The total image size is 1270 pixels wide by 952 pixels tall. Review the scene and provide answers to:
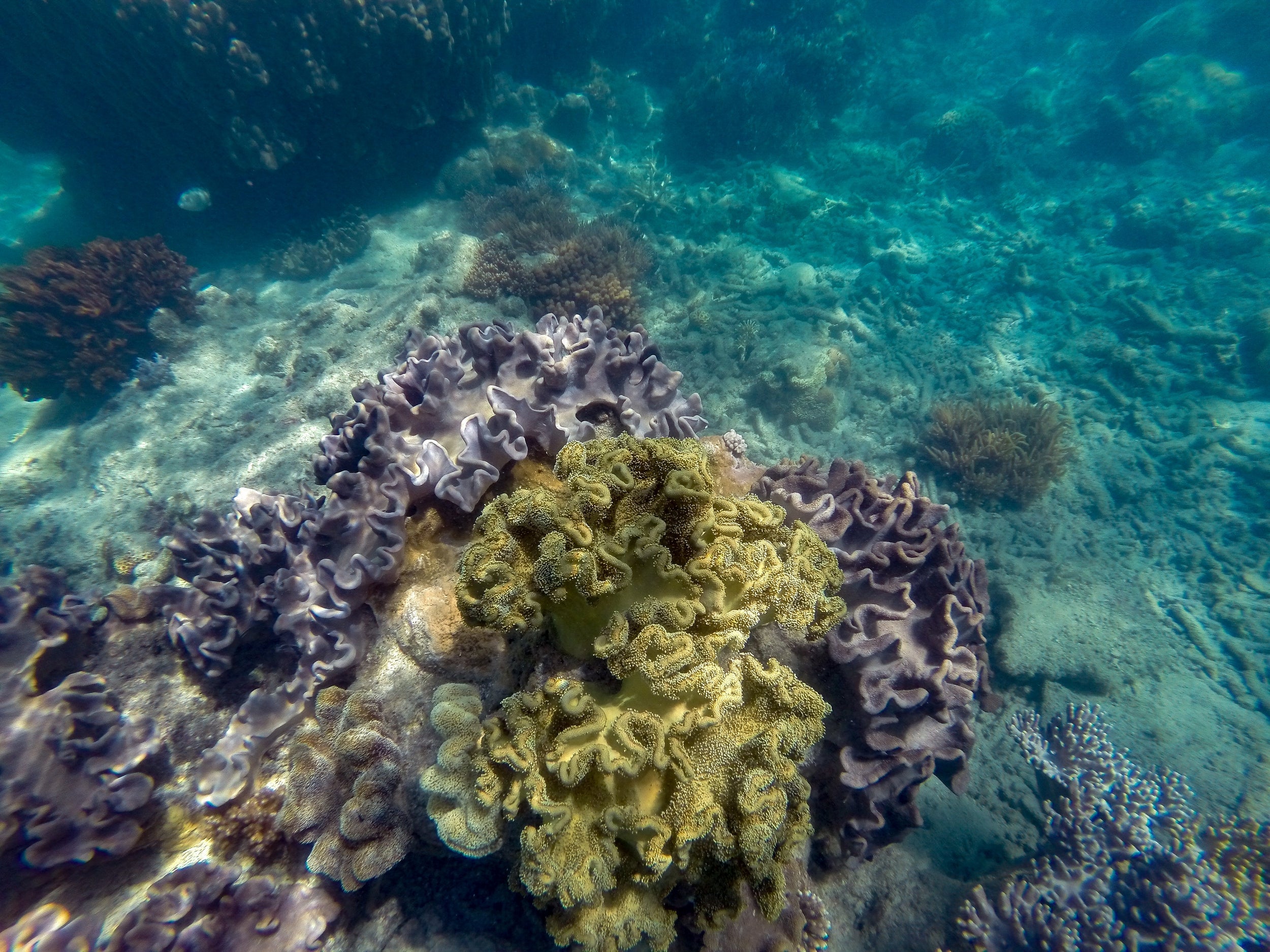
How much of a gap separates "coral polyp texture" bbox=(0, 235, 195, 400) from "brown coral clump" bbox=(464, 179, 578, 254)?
20.7 ft

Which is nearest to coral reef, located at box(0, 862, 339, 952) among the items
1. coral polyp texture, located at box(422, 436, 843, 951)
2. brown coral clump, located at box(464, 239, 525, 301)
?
coral polyp texture, located at box(422, 436, 843, 951)

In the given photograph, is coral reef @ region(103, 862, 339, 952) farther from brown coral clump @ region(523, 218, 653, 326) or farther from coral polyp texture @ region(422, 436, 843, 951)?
brown coral clump @ region(523, 218, 653, 326)

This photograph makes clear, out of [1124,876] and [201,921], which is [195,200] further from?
[1124,876]

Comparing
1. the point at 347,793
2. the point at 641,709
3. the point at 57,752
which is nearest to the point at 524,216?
the point at 57,752

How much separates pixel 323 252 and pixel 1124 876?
16237 mm

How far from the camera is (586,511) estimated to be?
7.64ft

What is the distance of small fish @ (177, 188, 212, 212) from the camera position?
1230cm

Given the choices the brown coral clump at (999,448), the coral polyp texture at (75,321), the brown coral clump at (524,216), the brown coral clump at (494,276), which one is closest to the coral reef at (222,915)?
the brown coral clump at (494,276)

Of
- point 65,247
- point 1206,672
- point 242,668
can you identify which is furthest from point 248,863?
point 65,247

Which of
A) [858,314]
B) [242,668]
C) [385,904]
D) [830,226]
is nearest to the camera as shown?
[385,904]

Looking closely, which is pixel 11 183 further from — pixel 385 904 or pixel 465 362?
pixel 385 904

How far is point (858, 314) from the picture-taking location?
11680mm

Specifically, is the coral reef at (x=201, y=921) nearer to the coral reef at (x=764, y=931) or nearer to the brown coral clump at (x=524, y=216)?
the coral reef at (x=764, y=931)

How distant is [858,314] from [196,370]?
41.9 feet
